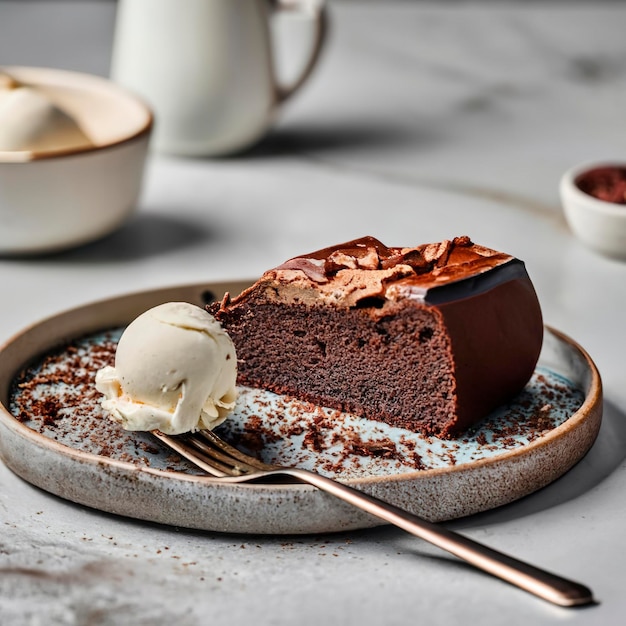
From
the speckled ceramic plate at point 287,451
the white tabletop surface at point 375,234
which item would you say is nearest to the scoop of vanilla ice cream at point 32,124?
the white tabletop surface at point 375,234

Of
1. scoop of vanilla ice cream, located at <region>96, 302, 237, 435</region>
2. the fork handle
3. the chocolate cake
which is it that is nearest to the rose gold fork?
the fork handle

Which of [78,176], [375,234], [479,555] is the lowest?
[375,234]

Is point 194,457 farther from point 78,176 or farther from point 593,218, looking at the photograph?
point 593,218

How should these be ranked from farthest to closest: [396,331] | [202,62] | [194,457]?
1. [202,62]
2. [396,331]
3. [194,457]

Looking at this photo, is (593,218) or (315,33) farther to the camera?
(315,33)

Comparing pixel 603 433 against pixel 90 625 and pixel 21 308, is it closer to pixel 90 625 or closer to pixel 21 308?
pixel 90 625

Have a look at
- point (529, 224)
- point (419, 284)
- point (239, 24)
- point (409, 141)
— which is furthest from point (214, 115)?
point (419, 284)

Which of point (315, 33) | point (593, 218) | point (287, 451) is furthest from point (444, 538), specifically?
point (315, 33)
